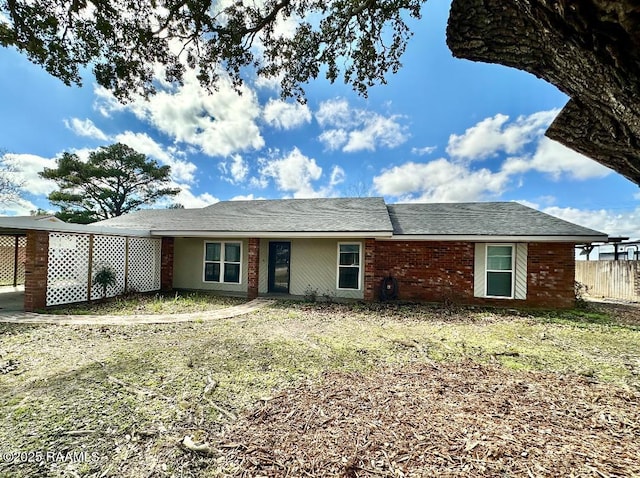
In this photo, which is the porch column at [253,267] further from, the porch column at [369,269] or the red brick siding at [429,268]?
the red brick siding at [429,268]

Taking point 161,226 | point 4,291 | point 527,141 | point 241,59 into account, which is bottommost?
point 4,291

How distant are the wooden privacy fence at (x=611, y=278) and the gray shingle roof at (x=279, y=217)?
10.4m

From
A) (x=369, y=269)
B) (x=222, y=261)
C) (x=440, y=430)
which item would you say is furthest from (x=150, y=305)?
(x=440, y=430)

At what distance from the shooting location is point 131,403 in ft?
10.5

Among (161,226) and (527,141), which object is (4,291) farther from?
(527,141)

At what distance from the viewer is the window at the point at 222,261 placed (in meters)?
11.5

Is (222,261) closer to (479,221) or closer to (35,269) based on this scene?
(35,269)

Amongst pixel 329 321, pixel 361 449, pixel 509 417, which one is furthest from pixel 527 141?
pixel 361 449

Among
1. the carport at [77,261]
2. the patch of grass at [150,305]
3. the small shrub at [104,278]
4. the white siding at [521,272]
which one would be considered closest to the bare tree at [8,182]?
the carport at [77,261]

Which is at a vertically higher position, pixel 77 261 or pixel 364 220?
pixel 364 220

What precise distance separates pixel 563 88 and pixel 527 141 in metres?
18.8

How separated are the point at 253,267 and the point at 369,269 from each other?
400 cm

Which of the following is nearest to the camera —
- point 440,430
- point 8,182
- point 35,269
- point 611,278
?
point 440,430

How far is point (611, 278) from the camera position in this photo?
42.7 ft
